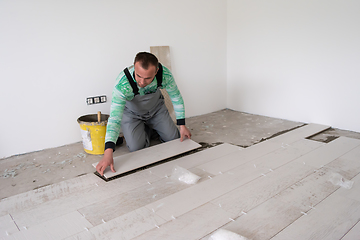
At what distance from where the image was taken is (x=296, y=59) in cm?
367

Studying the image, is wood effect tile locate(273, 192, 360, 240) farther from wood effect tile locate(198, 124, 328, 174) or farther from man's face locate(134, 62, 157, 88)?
man's face locate(134, 62, 157, 88)

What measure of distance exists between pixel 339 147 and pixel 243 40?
239 centimetres

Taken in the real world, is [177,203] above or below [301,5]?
below

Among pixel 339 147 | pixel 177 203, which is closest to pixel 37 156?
pixel 177 203

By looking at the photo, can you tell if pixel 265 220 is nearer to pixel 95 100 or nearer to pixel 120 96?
pixel 120 96

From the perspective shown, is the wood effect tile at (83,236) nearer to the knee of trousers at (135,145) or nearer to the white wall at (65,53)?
the knee of trousers at (135,145)

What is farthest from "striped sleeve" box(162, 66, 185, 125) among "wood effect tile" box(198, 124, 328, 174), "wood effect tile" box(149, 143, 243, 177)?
"wood effect tile" box(198, 124, 328, 174)

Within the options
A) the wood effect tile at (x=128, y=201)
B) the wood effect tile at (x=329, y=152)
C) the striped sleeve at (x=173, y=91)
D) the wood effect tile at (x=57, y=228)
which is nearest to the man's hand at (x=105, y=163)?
the wood effect tile at (x=128, y=201)

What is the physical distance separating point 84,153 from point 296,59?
10.1 feet

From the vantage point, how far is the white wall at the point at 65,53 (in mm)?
2785

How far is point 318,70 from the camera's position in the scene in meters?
3.47

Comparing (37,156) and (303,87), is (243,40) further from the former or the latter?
(37,156)

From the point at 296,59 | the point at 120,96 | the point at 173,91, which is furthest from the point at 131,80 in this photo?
the point at 296,59

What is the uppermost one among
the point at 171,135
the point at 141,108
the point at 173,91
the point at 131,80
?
the point at 131,80
